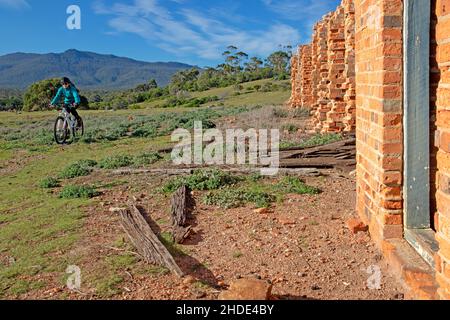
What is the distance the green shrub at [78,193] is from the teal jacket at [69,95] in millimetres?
6096

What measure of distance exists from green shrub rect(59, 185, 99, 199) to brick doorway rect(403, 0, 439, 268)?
480cm

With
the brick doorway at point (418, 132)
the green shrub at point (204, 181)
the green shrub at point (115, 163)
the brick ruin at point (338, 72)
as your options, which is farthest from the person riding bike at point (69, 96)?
the brick doorway at point (418, 132)

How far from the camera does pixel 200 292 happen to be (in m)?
3.65

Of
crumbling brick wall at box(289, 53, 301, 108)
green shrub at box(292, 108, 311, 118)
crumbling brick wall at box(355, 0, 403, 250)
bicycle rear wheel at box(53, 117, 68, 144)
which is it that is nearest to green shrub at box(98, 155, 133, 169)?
bicycle rear wheel at box(53, 117, 68, 144)

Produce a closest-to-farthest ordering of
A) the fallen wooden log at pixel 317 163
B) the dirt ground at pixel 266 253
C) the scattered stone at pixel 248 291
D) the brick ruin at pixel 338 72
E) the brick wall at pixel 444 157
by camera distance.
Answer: the brick wall at pixel 444 157, the scattered stone at pixel 248 291, the dirt ground at pixel 266 253, the fallen wooden log at pixel 317 163, the brick ruin at pixel 338 72

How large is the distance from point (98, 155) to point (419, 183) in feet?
31.1

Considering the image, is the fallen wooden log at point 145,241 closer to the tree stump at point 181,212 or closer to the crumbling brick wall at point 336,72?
the tree stump at point 181,212

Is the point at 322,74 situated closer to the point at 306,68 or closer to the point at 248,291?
the point at 306,68

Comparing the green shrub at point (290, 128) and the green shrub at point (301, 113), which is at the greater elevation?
the green shrub at point (301, 113)

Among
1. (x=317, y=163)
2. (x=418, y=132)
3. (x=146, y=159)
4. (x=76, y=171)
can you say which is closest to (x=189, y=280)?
(x=418, y=132)

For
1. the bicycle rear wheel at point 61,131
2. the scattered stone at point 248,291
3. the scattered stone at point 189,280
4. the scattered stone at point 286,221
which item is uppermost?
Result: the bicycle rear wheel at point 61,131

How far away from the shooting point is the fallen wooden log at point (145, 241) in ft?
13.8

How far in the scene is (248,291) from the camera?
10.7 feet

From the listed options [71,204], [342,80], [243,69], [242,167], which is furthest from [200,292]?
[243,69]
